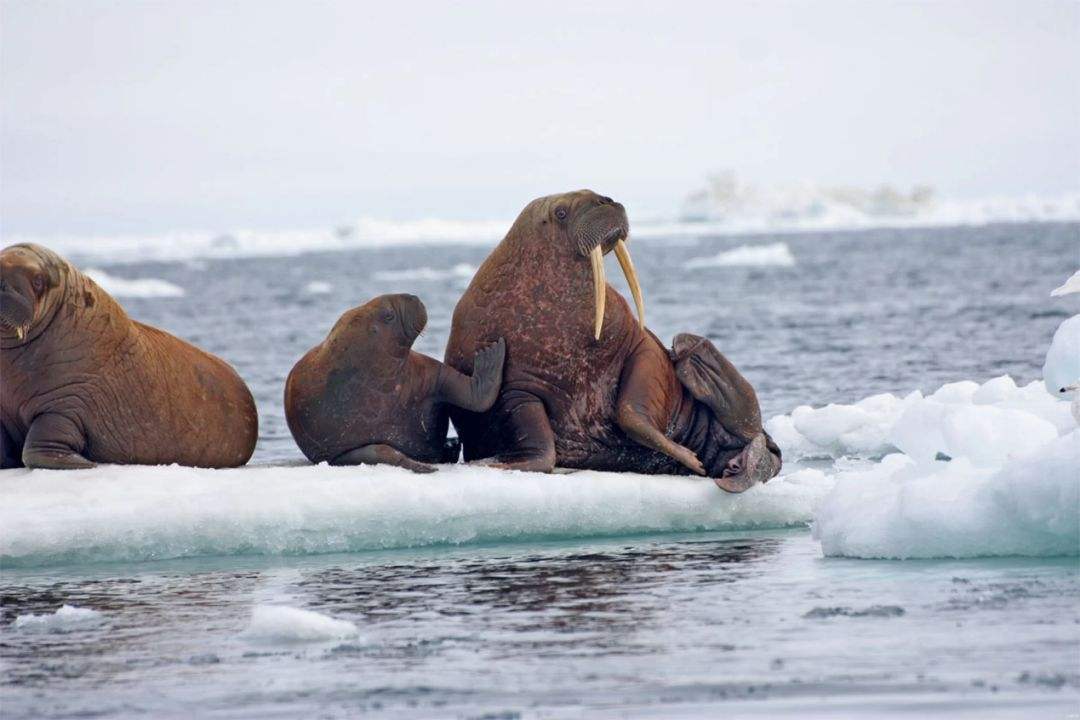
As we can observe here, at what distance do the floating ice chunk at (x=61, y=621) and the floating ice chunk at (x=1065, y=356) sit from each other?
407 cm

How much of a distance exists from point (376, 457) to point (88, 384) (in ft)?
3.94

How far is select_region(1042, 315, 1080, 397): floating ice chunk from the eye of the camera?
7805mm

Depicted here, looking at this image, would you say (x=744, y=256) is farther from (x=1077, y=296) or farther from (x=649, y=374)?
(x=649, y=374)

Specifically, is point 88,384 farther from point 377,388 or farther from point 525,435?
point 525,435

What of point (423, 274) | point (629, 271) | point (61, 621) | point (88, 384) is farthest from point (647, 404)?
point (423, 274)

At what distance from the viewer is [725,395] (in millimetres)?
8086

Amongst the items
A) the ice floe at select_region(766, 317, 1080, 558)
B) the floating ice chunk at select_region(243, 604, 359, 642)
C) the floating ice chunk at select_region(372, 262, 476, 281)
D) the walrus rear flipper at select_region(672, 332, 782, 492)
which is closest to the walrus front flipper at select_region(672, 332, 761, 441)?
the walrus rear flipper at select_region(672, 332, 782, 492)

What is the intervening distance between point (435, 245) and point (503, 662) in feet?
345

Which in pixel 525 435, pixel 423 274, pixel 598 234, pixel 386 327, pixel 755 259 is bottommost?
pixel 525 435

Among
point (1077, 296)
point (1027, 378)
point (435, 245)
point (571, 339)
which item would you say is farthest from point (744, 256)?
point (435, 245)

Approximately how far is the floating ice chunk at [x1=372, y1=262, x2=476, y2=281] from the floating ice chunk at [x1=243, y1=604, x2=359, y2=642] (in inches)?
1712

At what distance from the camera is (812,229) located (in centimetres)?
9419

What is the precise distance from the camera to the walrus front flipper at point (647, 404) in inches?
307

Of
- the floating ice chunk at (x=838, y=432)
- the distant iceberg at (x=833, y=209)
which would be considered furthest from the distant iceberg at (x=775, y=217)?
the floating ice chunk at (x=838, y=432)
